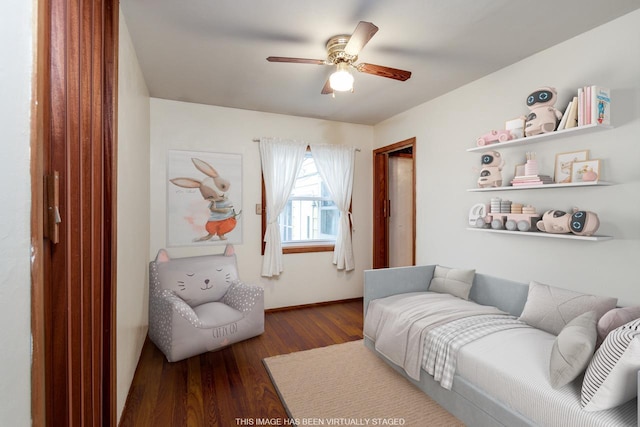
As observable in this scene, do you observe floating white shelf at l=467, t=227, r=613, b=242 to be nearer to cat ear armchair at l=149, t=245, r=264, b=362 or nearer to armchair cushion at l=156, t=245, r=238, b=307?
cat ear armchair at l=149, t=245, r=264, b=362

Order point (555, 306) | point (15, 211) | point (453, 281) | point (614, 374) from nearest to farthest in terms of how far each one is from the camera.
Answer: point (15, 211) < point (614, 374) < point (555, 306) < point (453, 281)

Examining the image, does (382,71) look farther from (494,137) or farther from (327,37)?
(494,137)

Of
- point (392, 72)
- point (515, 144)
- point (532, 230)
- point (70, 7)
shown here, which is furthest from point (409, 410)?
point (70, 7)

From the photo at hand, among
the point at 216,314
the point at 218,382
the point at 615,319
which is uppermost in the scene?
the point at 615,319

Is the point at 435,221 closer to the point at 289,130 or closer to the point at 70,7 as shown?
the point at 289,130

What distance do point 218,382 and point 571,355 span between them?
7.35ft

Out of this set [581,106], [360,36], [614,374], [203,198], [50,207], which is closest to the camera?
[50,207]

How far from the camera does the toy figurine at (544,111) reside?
2.14 m

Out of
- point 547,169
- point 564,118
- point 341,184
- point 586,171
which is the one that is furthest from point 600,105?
point 341,184

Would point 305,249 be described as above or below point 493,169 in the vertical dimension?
below

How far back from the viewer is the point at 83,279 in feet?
3.64

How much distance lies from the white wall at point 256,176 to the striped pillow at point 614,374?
3019mm

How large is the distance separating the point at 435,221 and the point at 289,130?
211cm

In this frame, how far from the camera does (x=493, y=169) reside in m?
2.63
